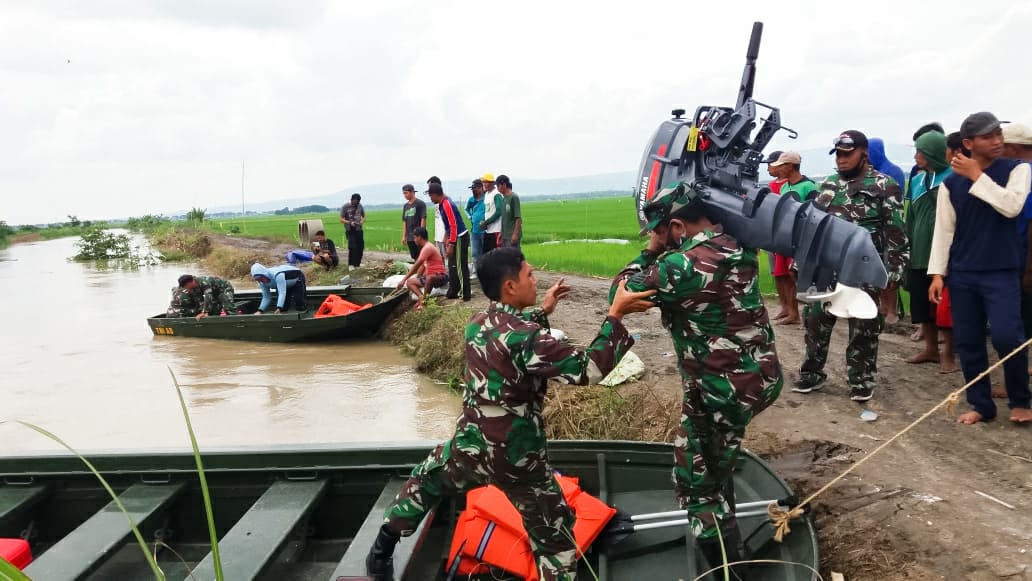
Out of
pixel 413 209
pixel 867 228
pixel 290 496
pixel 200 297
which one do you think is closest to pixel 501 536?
pixel 290 496

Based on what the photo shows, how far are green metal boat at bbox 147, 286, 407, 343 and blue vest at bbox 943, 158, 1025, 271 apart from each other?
6.94 meters

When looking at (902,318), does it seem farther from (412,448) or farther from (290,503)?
(290,503)

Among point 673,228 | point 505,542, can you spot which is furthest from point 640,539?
point 673,228

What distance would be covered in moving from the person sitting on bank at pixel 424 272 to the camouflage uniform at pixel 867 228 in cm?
559

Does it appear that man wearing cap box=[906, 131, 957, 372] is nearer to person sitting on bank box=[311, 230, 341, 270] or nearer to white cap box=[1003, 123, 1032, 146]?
white cap box=[1003, 123, 1032, 146]

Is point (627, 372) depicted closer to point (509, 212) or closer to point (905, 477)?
point (905, 477)

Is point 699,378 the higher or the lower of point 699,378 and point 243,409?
the higher

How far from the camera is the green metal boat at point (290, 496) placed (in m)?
3.24

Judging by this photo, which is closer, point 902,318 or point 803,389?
point 803,389

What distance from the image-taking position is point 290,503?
3322mm

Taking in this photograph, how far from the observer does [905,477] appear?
3441mm

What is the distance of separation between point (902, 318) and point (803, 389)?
290 centimetres

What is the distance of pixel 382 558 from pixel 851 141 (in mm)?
3789

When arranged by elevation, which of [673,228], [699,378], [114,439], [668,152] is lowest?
[114,439]
